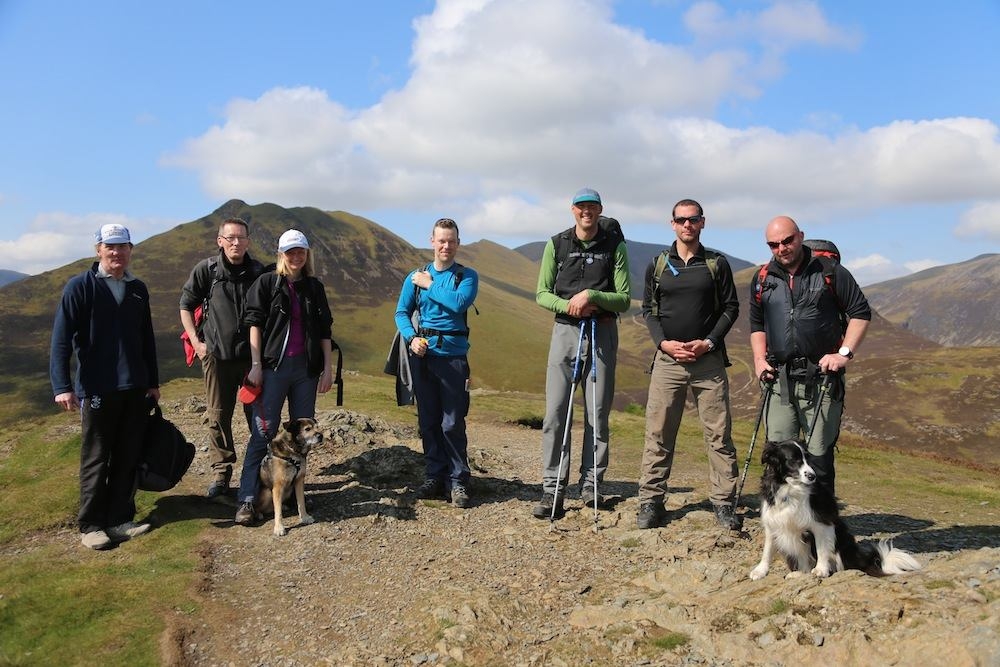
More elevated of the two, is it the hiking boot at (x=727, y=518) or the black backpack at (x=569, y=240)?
the black backpack at (x=569, y=240)

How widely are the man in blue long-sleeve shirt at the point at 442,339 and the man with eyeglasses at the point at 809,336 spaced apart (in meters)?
3.99

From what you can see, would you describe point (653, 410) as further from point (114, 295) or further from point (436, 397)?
point (114, 295)

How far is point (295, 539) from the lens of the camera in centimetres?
862

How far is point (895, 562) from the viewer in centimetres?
642

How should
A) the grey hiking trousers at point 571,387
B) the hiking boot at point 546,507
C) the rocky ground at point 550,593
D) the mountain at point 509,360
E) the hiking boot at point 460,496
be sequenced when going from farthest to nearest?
the mountain at point 509,360
the hiking boot at point 460,496
the hiking boot at point 546,507
the grey hiking trousers at point 571,387
the rocky ground at point 550,593

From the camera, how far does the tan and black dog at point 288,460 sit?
349 inches

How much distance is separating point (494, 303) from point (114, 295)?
611 feet

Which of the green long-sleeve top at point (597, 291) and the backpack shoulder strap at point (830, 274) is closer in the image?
the backpack shoulder strap at point (830, 274)

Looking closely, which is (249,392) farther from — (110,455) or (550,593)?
(550,593)

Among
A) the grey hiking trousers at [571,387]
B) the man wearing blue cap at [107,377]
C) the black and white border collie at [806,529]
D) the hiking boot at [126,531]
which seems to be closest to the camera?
the black and white border collie at [806,529]

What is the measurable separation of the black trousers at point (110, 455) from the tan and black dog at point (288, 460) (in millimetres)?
1671

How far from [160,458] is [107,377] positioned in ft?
4.55

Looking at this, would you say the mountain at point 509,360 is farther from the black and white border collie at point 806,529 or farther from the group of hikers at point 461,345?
the black and white border collie at point 806,529

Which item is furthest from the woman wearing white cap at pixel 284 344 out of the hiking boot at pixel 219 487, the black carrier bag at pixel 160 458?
the hiking boot at pixel 219 487
